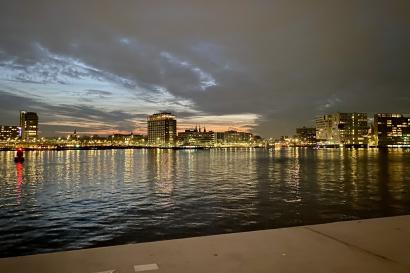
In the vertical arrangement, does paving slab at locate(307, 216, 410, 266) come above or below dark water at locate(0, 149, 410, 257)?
above

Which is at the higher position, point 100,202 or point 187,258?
point 187,258

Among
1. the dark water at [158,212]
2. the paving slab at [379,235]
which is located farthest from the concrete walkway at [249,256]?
the dark water at [158,212]

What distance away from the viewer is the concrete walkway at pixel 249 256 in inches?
175

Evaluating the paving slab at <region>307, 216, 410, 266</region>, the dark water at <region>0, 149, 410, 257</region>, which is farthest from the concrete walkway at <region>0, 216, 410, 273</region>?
the dark water at <region>0, 149, 410, 257</region>

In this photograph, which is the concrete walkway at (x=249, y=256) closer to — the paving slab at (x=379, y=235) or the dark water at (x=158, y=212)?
the paving slab at (x=379, y=235)

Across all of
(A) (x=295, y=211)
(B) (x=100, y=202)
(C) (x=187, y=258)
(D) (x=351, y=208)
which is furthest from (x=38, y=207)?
(C) (x=187, y=258)

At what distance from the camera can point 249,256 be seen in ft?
16.0

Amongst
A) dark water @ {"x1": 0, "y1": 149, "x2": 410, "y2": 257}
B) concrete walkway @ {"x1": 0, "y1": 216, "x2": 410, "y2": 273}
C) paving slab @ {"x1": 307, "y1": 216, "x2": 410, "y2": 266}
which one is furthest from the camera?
dark water @ {"x1": 0, "y1": 149, "x2": 410, "y2": 257}

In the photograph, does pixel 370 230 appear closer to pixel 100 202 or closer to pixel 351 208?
pixel 351 208

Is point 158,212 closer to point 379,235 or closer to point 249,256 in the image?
point 379,235

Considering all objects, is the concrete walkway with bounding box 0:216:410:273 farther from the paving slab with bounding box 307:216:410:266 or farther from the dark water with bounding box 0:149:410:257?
the dark water with bounding box 0:149:410:257

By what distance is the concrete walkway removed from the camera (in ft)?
14.6

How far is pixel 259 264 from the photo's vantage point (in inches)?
181

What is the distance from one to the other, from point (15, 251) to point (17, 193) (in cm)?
1866
